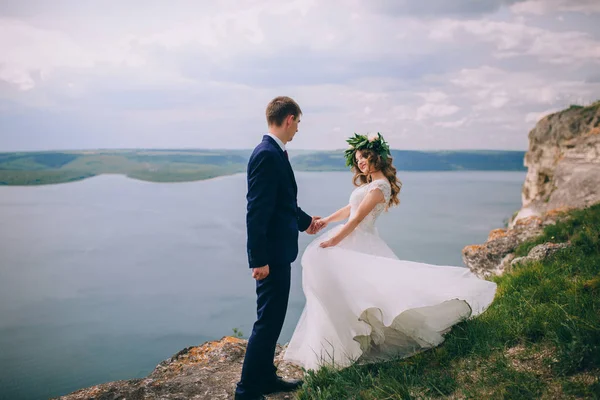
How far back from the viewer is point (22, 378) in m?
22.8

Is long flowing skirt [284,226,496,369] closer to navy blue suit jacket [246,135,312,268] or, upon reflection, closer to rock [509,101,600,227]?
navy blue suit jacket [246,135,312,268]

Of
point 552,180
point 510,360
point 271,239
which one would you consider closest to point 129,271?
point 552,180

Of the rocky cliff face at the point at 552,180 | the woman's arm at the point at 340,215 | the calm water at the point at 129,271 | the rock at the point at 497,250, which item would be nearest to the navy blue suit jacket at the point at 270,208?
the woman's arm at the point at 340,215

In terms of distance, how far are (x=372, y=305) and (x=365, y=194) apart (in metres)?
1.19

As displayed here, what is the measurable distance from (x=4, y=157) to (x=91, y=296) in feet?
184

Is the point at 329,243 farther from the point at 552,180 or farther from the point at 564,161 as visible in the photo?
the point at 564,161

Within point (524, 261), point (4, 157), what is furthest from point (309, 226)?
point (4, 157)

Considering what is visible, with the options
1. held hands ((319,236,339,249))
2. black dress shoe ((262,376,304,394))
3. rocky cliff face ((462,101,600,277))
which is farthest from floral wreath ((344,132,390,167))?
rocky cliff face ((462,101,600,277))

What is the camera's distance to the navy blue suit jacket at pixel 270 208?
10.5 ft

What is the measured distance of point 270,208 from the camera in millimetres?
3236

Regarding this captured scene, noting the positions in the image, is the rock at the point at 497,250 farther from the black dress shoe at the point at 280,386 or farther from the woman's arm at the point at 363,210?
the black dress shoe at the point at 280,386

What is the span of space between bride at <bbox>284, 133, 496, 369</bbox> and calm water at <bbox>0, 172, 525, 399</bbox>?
21.0m

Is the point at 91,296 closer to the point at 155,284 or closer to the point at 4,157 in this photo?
the point at 155,284

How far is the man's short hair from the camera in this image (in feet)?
11.3
